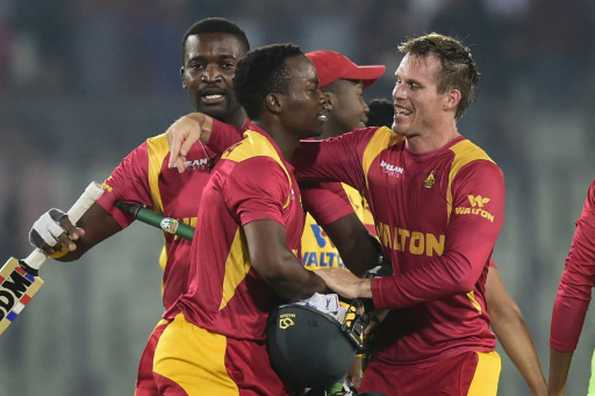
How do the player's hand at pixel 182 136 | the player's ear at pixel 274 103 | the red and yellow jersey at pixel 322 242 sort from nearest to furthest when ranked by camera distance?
the player's ear at pixel 274 103
the player's hand at pixel 182 136
the red and yellow jersey at pixel 322 242

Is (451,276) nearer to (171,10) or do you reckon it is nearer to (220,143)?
(220,143)

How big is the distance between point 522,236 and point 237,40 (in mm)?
3092

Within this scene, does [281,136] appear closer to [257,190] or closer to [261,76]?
[261,76]

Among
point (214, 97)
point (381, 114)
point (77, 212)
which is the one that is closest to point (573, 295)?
point (214, 97)

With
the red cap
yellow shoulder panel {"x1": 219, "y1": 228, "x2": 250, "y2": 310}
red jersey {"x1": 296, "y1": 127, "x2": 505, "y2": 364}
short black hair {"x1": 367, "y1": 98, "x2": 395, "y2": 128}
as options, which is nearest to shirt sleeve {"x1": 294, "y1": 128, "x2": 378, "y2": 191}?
red jersey {"x1": 296, "y1": 127, "x2": 505, "y2": 364}

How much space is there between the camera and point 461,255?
149 inches

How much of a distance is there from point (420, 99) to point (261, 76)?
54cm

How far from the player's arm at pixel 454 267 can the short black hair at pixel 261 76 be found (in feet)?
1.94

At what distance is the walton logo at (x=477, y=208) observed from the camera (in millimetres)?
3816

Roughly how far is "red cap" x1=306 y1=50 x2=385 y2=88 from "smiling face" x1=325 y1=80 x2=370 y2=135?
0.04 m

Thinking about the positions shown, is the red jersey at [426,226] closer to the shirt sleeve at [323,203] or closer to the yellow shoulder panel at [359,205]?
the shirt sleeve at [323,203]

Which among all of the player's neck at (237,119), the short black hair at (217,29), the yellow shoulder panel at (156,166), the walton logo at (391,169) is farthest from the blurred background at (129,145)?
the walton logo at (391,169)

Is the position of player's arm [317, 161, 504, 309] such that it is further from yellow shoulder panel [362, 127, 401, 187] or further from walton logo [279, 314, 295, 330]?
yellow shoulder panel [362, 127, 401, 187]

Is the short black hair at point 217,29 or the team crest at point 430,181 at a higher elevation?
the short black hair at point 217,29
